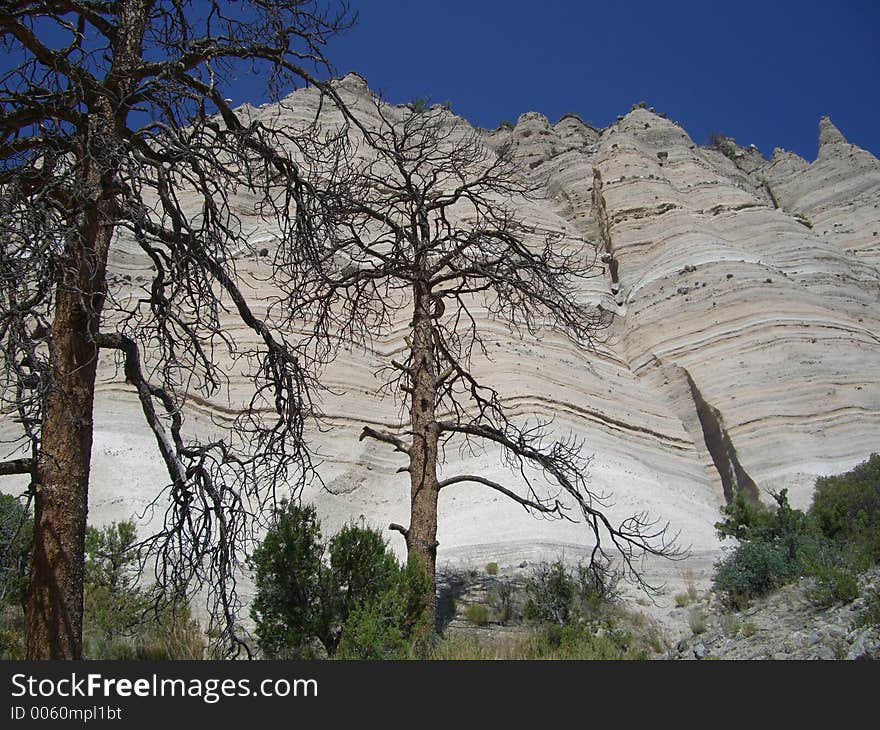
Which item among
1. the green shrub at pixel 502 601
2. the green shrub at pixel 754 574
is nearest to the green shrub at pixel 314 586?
the green shrub at pixel 502 601

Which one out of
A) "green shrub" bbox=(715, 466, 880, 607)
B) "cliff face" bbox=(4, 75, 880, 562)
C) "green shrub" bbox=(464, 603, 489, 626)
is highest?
"cliff face" bbox=(4, 75, 880, 562)

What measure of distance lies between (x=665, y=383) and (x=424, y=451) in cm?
1872

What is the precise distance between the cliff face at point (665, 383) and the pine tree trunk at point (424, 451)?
4.07m

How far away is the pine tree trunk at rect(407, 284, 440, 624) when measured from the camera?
8859 mm

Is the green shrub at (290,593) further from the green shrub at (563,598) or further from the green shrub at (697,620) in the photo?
the green shrub at (697,620)

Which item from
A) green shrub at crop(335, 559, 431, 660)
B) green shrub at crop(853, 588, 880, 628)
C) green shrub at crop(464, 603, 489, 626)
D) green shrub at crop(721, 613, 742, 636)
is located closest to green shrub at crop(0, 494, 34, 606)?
green shrub at crop(335, 559, 431, 660)

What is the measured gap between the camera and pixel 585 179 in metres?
44.2

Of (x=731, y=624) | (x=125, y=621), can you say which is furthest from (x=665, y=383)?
(x=125, y=621)

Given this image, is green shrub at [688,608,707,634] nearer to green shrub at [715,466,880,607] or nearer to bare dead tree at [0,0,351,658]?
green shrub at [715,466,880,607]

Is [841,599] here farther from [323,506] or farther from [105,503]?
[105,503]

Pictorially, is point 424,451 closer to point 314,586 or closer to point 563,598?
point 314,586

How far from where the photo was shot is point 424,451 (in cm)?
934

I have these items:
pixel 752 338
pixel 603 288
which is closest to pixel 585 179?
pixel 603 288

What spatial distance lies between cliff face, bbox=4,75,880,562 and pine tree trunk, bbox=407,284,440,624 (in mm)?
4074
